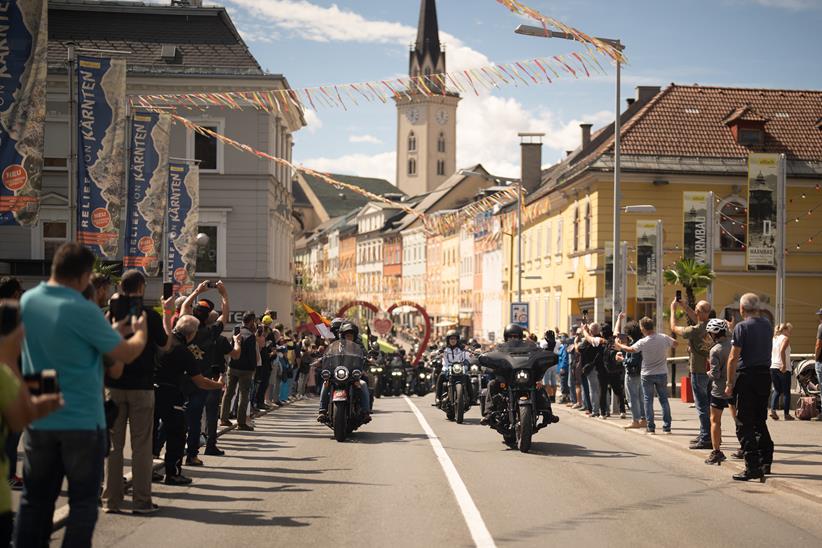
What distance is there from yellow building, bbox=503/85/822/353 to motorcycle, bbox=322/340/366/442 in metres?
27.4

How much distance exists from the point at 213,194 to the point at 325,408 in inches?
1291

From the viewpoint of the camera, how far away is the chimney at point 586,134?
64.1 metres

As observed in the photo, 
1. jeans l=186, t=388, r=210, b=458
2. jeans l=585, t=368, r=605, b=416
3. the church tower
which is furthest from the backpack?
the church tower

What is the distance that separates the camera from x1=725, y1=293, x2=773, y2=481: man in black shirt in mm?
12766

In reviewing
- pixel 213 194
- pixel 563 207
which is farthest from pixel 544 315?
pixel 213 194

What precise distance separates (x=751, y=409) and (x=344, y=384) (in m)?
6.89

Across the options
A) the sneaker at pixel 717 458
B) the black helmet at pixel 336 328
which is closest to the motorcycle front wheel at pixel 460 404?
the black helmet at pixel 336 328

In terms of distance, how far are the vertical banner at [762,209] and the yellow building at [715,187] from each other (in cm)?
1944

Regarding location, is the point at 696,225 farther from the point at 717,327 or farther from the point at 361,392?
Answer: the point at 717,327

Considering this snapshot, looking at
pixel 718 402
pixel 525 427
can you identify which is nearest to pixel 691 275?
pixel 525 427

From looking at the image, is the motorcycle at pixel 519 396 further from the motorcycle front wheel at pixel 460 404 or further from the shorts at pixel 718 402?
the motorcycle front wheel at pixel 460 404

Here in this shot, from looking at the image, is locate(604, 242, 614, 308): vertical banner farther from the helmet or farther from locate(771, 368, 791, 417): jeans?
the helmet

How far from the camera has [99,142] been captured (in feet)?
68.0

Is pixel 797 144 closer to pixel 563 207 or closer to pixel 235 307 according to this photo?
pixel 563 207
